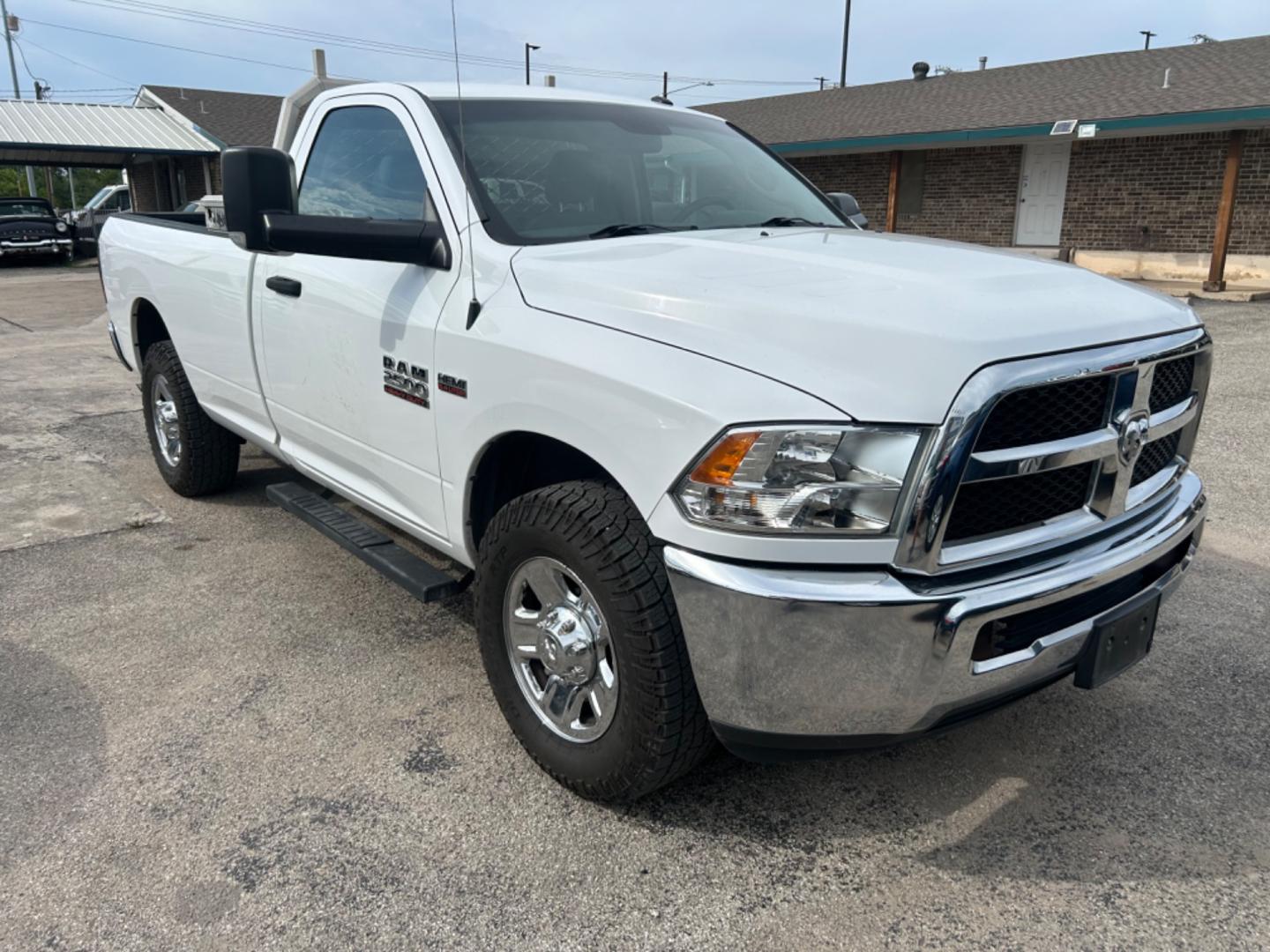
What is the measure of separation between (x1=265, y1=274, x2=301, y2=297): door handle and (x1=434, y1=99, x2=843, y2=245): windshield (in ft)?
2.76

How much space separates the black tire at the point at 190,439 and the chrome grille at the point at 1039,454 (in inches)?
158

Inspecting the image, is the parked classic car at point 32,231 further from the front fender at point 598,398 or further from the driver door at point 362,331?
the front fender at point 598,398

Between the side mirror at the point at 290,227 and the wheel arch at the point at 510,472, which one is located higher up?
the side mirror at the point at 290,227

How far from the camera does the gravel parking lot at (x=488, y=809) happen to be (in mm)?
2273

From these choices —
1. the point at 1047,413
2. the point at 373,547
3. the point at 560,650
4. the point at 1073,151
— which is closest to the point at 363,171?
the point at 373,547

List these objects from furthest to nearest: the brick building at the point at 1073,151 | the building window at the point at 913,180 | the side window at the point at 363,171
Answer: the building window at the point at 913,180 → the brick building at the point at 1073,151 → the side window at the point at 363,171

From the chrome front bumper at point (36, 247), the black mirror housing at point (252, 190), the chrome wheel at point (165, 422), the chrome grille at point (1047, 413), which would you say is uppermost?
the black mirror housing at point (252, 190)

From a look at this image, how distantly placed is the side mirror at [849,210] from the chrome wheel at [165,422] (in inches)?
134

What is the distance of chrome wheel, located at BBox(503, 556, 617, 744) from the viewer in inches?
101

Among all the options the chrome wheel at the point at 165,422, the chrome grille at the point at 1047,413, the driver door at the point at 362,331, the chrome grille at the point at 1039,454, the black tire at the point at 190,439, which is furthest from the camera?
the chrome wheel at the point at 165,422

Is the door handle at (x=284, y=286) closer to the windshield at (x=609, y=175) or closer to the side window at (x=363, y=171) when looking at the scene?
the side window at (x=363, y=171)

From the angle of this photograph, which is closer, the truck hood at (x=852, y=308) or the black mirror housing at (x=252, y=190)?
the truck hood at (x=852, y=308)

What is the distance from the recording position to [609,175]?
3336 mm

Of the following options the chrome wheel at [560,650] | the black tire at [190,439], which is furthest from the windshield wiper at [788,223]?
the black tire at [190,439]
